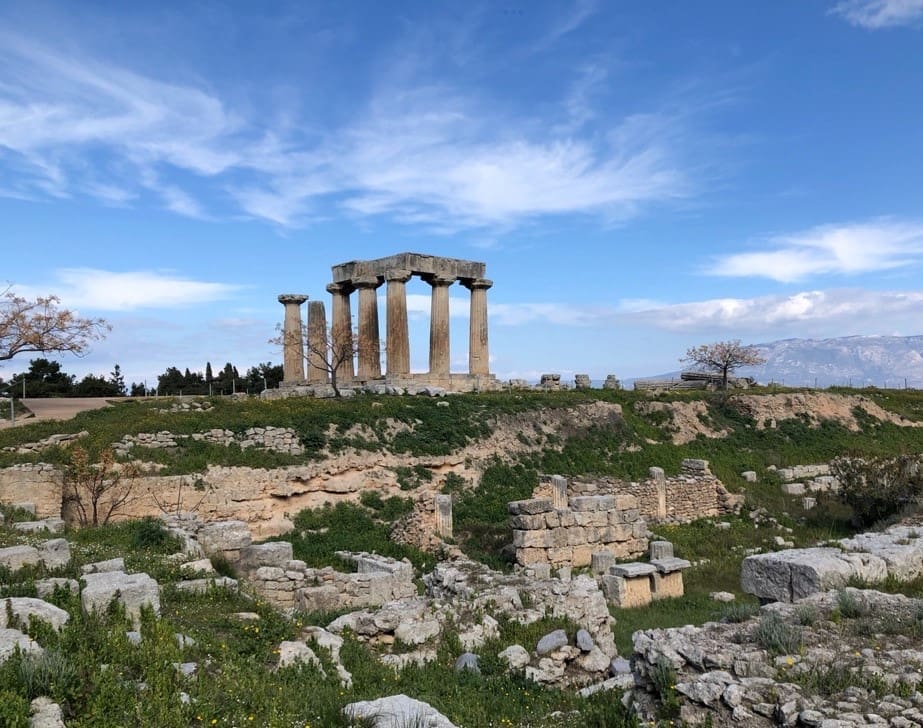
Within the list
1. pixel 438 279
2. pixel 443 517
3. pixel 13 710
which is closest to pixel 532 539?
pixel 443 517

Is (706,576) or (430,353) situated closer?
(706,576)

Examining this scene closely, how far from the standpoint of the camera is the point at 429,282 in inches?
1547

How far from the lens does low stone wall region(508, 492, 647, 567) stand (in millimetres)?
17547

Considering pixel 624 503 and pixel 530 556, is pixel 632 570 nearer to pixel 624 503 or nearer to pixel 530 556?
pixel 530 556

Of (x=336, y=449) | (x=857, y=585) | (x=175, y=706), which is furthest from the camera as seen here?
(x=336, y=449)

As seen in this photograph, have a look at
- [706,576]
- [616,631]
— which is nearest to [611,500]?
[706,576]

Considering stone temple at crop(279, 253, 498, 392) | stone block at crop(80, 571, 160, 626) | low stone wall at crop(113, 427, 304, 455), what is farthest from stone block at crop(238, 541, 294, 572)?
stone temple at crop(279, 253, 498, 392)

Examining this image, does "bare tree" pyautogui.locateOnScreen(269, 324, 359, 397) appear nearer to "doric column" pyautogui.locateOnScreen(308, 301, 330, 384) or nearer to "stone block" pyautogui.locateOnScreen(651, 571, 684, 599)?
"doric column" pyautogui.locateOnScreen(308, 301, 330, 384)

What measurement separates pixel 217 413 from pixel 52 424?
502 centimetres

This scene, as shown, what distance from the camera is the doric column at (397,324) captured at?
37.8 metres

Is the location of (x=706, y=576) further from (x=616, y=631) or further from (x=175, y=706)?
(x=175, y=706)

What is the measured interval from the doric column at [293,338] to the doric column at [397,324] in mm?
5578

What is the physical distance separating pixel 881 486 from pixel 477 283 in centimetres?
2379

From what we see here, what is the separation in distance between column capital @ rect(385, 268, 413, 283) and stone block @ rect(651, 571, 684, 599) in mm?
24336
